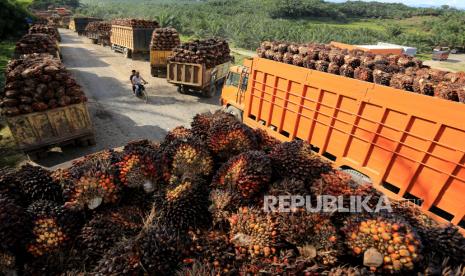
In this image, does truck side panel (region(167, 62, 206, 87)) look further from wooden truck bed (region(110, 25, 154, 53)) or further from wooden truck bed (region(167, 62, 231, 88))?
wooden truck bed (region(110, 25, 154, 53))

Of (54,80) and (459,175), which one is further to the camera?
(54,80)

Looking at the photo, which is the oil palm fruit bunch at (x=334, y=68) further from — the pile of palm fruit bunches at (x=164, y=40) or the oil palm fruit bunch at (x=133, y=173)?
the pile of palm fruit bunches at (x=164, y=40)

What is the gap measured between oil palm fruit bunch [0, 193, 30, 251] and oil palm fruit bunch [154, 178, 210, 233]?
131cm

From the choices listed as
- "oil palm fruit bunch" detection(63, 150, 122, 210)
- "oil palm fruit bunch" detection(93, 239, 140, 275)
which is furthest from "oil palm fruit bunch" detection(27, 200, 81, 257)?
"oil palm fruit bunch" detection(93, 239, 140, 275)

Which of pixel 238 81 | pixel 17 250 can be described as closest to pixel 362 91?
pixel 238 81

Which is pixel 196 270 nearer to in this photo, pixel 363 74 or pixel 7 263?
pixel 7 263

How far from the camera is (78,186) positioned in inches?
114

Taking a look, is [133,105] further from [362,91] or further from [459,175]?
[459,175]

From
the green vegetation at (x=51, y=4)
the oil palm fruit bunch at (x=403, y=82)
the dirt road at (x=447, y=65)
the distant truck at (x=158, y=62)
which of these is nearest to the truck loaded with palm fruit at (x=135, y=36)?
the distant truck at (x=158, y=62)

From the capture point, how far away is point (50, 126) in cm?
816

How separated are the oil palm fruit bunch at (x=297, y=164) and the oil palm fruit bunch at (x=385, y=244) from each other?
838 mm

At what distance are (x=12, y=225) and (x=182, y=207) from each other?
168 centimetres

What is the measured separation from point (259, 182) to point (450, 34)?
7035 centimetres

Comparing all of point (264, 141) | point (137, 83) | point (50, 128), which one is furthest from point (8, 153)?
point (264, 141)
